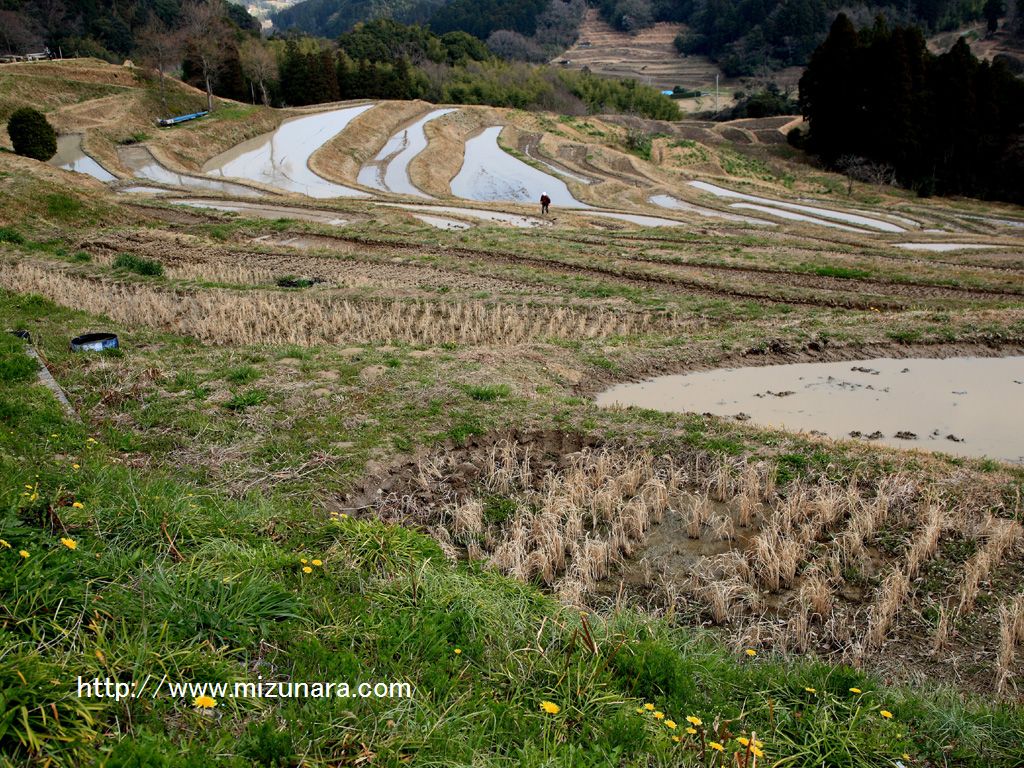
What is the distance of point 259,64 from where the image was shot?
59.0 m

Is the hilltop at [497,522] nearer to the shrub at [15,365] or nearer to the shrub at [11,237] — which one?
the shrub at [15,365]

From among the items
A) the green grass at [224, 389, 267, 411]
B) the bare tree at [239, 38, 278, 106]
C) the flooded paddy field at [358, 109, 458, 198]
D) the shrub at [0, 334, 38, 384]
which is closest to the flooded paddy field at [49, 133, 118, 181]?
the flooded paddy field at [358, 109, 458, 198]

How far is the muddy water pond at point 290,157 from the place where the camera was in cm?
3559

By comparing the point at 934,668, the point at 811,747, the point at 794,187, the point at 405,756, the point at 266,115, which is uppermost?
the point at 266,115

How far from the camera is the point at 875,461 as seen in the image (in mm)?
7414

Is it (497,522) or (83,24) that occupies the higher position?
(83,24)

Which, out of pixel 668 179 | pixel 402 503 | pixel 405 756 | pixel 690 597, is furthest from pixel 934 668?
pixel 668 179

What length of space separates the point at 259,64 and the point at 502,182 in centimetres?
3140

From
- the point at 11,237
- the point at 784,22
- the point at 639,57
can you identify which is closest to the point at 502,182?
the point at 11,237

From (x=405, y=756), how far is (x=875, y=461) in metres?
6.01

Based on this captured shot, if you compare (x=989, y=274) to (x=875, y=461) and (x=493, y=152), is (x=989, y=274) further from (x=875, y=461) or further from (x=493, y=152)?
(x=493, y=152)

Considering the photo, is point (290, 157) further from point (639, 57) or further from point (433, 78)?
point (639, 57)

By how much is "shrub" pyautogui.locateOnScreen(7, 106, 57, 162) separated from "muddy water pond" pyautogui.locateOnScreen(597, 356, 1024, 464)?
3332cm

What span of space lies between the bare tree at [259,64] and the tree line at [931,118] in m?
43.3
